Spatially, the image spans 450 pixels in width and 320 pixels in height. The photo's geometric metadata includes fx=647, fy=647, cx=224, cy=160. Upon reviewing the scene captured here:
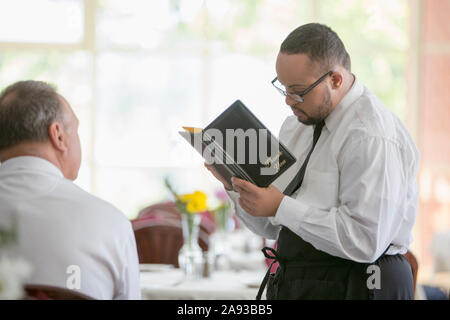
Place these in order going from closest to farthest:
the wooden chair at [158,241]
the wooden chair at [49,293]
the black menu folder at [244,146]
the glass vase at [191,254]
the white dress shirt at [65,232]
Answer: the wooden chair at [49,293]
the white dress shirt at [65,232]
the black menu folder at [244,146]
the glass vase at [191,254]
the wooden chair at [158,241]

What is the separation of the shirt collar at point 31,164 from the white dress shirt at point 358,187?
1.94 ft

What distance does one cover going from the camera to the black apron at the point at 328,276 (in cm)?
169

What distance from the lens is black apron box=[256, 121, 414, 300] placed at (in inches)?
66.7

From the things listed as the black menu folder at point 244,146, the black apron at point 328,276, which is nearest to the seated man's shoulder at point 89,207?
the black menu folder at point 244,146

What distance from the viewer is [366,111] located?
1741 millimetres

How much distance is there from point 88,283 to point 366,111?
2.80 ft

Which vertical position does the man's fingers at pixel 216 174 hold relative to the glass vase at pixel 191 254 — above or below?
above

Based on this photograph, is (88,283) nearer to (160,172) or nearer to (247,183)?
(247,183)

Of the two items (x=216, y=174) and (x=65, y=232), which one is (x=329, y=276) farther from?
(x=65, y=232)

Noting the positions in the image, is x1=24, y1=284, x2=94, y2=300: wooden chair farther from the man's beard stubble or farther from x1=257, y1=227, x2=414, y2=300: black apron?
Result: the man's beard stubble

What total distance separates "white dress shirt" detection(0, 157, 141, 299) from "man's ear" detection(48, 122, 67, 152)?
2.3 inches

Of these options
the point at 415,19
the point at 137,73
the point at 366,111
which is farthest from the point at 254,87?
the point at 366,111

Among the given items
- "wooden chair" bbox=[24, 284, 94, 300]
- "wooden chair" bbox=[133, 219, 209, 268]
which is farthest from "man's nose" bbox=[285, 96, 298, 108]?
"wooden chair" bbox=[133, 219, 209, 268]

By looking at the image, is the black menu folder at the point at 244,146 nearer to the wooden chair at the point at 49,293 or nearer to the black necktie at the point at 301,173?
the black necktie at the point at 301,173
